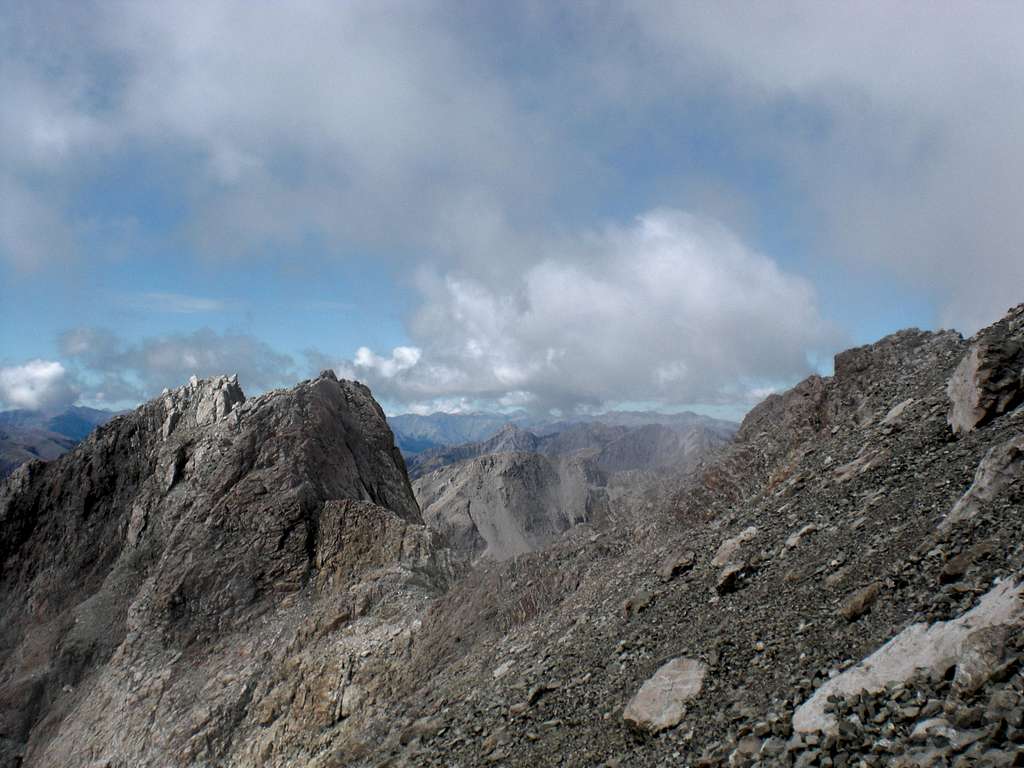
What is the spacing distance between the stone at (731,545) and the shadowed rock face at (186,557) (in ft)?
51.2

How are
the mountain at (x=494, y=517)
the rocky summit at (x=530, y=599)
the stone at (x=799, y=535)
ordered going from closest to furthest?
1. the rocky summit at (x=530, y=599)
2. the stone at (x=799, y=535)
3. the mountain at (x=494, y=517)

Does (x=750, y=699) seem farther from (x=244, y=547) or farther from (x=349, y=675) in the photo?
(x=244, y=547)

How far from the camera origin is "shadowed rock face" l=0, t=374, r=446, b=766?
28.9 metres

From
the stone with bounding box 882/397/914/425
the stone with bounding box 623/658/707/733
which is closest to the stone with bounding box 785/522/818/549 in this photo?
the stone with bounding box 623/658/707/733

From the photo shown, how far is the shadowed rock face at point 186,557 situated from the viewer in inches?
1139

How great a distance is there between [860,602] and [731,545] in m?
5.63

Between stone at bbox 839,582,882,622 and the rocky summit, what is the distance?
0.05 m

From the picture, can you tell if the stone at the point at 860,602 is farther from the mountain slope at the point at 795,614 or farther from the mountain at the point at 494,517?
the mountain at the point at 494,517

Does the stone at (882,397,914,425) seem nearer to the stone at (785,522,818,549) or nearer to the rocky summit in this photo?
the rocky summit

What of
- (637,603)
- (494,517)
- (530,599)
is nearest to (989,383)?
(637,603)

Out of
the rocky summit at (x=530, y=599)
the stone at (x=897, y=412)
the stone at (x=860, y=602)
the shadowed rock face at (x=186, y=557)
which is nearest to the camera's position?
the rocky summit at (x=530, y=599)

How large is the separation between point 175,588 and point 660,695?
30.9m

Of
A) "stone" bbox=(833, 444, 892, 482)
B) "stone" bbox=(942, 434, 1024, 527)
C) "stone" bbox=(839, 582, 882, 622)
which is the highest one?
"stone" bbox=(833, 444, 892, 482)

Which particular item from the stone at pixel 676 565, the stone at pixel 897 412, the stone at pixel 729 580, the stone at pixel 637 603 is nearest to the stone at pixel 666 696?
the stone at pixel 729 580
